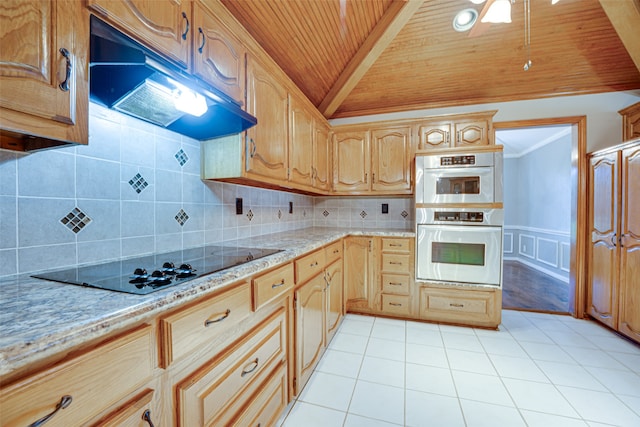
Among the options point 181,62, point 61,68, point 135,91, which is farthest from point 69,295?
point 181,62

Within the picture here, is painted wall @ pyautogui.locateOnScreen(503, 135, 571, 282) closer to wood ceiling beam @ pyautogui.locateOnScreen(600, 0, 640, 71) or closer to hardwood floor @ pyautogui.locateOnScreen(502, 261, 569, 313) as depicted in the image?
hardwood floor @ pyautogui.locateOnScreen(502, 261, 569, 313)

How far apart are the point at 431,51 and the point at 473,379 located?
114 inches

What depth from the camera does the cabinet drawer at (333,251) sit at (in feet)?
6.57

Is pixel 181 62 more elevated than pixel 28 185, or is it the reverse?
pixel 181 62

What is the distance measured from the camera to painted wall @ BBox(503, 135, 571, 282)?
13.6ft

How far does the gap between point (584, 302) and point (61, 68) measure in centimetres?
419

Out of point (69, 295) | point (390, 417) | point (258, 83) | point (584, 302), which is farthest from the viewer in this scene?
point (584, 302)

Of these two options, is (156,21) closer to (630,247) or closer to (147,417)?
(147,417)

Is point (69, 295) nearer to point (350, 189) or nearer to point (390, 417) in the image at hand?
point (390, 417)

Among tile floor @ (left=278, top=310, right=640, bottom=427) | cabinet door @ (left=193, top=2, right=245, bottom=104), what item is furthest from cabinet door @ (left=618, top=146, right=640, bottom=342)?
cabinet door @ (left=193, top=2, right=245, bottom=104)

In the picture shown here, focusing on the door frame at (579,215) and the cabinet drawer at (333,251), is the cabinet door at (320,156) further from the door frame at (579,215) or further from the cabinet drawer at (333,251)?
the door frame at (579,215)

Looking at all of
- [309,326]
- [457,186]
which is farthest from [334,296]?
[457,186]

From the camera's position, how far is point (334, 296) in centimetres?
219

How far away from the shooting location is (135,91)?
100 centimetres
